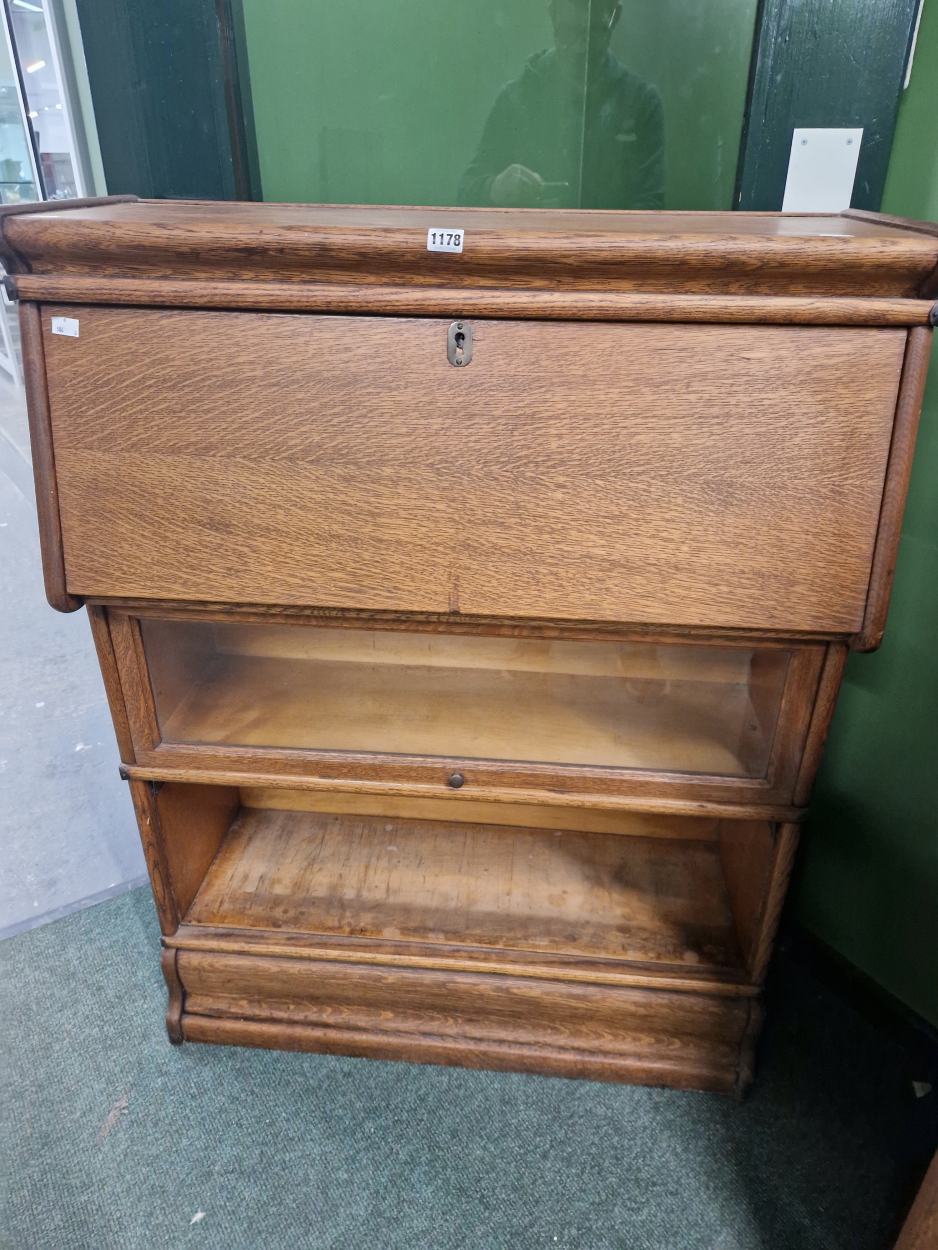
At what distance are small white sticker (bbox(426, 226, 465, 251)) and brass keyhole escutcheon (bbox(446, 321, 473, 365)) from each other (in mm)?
76

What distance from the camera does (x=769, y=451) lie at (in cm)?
92

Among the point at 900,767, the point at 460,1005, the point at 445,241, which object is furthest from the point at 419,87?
the point at 460,1005

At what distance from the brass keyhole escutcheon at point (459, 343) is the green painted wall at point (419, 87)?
71 centimetres

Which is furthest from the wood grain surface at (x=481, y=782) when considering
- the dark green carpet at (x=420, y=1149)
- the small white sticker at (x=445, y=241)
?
the small white sticker at (x=445, y=241)

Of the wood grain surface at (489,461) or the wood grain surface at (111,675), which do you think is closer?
the wood grain surface at (489,461)

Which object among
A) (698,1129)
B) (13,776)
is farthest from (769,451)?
(13,776)

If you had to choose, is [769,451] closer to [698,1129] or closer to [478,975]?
[478,975]

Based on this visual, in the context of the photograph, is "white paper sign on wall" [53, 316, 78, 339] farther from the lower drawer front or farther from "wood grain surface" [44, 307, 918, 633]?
the lower drawer front

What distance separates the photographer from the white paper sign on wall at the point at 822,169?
1.23m

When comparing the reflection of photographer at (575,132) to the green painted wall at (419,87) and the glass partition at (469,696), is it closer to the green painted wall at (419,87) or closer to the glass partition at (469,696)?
the green painted wall at (419,87)

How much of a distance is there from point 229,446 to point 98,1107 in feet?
3.55

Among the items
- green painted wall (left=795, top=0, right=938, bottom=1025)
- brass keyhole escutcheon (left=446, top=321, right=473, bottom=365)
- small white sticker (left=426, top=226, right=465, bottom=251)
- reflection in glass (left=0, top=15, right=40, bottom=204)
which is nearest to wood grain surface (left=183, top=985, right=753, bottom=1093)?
green painted wall (left=795, top=0, right=938, bottom=1025)

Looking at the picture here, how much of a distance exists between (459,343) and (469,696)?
567 millimetres

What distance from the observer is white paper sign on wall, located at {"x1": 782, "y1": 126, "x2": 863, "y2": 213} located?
1.23 metres
